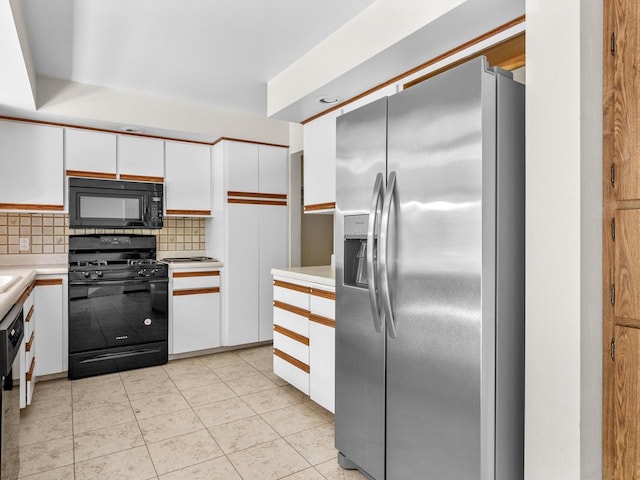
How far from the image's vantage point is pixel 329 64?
8.70 feet

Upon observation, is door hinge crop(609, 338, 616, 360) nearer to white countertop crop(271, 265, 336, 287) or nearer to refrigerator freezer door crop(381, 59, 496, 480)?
refrigerator freezer door crop(381, 59, 496, 480)

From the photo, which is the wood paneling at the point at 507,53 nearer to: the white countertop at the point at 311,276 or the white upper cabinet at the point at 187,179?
the white countertop at the point at 311,276

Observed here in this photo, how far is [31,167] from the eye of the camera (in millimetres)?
3445

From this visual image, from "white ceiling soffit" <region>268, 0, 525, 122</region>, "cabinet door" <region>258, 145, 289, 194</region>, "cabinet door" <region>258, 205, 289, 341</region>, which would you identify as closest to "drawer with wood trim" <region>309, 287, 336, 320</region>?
"white ceiling soffit" <region>268, 0, 525, 122</region>

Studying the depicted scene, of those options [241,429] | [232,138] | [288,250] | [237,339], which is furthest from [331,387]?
[232,138]

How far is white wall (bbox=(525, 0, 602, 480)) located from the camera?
1.35 metres

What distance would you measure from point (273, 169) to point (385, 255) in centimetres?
289

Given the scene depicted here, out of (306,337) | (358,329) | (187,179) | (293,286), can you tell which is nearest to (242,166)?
(187,179)

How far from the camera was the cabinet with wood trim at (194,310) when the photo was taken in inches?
155

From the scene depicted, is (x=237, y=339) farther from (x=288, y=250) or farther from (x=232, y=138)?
(x=232, y=138)

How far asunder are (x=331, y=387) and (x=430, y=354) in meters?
1.14

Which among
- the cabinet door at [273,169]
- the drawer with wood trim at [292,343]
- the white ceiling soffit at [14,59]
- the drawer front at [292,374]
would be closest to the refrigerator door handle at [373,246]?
the drawer with wood trim at [292,343]

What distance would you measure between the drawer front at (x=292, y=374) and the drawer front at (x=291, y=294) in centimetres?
46

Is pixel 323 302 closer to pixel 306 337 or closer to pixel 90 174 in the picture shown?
pixel 306 337
